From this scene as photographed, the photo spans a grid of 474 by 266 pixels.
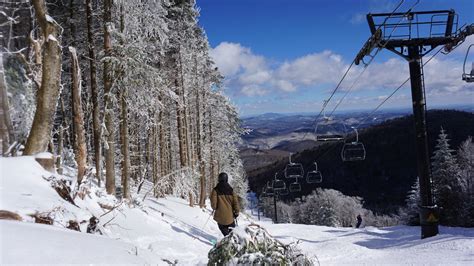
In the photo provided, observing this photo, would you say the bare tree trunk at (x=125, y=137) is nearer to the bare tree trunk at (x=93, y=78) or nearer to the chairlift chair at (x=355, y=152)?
the bare tree trunk at (x=93, y=78)

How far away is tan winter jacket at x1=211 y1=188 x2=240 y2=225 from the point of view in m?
9.40


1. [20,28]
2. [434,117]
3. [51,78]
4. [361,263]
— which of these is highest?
[434,117]

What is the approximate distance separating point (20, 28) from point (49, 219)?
21.5 feet

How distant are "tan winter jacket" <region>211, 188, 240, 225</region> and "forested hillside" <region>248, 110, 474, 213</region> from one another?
390 ft

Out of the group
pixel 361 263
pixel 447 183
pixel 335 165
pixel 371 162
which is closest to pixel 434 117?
pixel 371 162

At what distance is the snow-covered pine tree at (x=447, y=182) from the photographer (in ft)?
116

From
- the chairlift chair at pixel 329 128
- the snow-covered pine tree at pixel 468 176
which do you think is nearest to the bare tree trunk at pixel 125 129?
the chairlift chair at pixel 329 128

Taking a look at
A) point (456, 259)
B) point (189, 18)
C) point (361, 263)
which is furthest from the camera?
point (189, 18)

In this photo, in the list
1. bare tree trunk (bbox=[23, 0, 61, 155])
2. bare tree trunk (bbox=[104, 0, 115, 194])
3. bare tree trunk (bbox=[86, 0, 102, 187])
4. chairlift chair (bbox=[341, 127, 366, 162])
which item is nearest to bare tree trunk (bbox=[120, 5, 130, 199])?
bare tree trunk (bbox=[104, 0, 115, 194])

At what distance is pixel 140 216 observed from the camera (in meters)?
11.7

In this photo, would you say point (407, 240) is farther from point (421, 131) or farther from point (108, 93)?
point (108, 93)

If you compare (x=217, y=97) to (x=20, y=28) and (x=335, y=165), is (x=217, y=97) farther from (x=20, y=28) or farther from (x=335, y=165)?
(x=335, y=165)

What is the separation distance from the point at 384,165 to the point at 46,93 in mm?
155003

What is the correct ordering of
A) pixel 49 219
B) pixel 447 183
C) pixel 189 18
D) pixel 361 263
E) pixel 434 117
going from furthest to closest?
pixel 434 117 → pixel 447 183 → pixel 189 18 → pixel 361 263 → pixel 49 219
